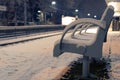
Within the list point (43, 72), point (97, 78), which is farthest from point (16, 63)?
point (97, 78)

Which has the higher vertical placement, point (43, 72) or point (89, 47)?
point (89, 47)

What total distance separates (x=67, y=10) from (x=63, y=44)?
2560 inches

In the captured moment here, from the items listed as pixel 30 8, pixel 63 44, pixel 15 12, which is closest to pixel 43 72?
pixel 63 44

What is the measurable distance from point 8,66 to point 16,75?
4.09 ft

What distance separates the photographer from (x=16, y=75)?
592cm

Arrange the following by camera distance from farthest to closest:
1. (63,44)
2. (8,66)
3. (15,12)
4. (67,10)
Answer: (67,10)
(15,12)
(8,66)
(63,44)

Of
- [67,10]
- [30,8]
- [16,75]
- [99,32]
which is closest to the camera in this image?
[99,32]

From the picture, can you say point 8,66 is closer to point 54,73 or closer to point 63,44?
point 54,73

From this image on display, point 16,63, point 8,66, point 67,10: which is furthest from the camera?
point 67,10

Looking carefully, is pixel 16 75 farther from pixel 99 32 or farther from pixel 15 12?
pixel 15 12

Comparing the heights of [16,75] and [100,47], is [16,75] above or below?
below

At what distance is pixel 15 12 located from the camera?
42.7 m

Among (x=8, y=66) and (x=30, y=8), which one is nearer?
(x=8, y=66)

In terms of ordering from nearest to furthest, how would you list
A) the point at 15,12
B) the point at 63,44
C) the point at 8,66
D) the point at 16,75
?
the point at 63,44 → the point at 16,75 → the point at 8,66 → the point at 15,12
